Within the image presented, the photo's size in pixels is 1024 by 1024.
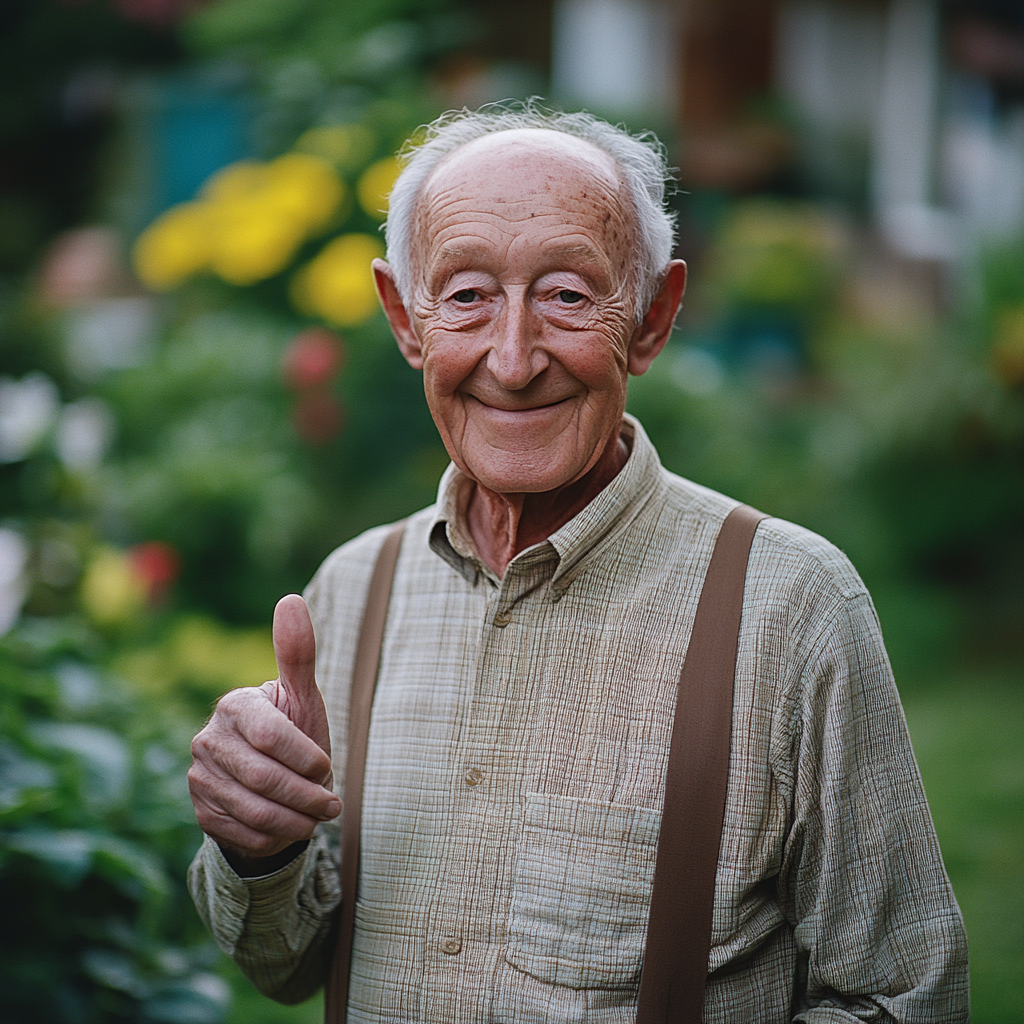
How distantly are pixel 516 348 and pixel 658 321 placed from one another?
0.31 metres

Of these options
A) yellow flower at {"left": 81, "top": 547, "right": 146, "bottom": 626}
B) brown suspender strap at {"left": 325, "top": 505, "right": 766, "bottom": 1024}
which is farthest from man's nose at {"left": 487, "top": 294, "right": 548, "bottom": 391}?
yellow flower at {"left": 81, "top": 547, "right": 146, "bottom": 626}

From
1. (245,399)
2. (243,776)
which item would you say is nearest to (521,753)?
(243,776)

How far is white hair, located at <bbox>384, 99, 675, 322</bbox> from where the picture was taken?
159cm

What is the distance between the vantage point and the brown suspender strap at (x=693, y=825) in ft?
4.61

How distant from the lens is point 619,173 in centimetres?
158

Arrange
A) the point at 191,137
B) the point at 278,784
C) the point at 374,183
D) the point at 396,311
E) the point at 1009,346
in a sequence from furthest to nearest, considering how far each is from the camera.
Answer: the point at 191,137 → the point at 1009,346 → the point at 374,183 → the point at 396,311 → the point at 278,784

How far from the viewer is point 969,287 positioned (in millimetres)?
6398

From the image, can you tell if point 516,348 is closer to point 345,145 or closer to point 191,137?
point 345,145

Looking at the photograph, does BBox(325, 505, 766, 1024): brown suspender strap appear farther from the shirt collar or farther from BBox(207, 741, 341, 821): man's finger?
BBox(207, 741, 341, 821): man's finger

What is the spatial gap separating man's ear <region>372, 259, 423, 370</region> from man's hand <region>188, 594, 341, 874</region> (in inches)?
18.7

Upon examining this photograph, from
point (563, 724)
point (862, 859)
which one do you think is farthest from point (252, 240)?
point (862, 859)

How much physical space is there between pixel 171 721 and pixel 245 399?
7.87 feet

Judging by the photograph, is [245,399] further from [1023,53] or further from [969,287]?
[1023,53]

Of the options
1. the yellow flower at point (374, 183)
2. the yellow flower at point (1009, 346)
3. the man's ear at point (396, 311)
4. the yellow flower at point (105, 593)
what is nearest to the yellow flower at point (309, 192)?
the yellow flower at point (374, 183)
